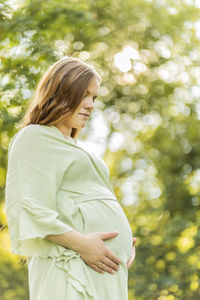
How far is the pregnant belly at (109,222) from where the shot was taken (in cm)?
225

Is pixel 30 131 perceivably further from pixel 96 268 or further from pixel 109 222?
pixel 96 268

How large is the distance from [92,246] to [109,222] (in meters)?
0.18

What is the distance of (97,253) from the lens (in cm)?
218

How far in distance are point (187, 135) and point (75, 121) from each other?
9.04m

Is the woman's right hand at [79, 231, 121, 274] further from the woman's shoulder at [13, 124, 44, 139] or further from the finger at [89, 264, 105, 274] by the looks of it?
the woman's shoulder at [13, 124, 44, 139]

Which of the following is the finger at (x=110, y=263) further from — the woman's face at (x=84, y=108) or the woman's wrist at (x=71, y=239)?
the woman's face at (x=84, y=108)

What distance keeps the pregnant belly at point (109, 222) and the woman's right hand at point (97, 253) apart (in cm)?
5

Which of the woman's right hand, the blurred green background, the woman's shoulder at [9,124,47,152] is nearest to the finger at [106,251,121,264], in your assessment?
the woman's right hand

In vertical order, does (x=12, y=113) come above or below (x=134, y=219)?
above

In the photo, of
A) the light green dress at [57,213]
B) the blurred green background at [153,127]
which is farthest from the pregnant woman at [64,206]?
the blurred green background at [153,127]

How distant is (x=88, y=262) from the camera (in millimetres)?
2186

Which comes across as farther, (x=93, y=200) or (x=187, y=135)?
(x=187, y=135)

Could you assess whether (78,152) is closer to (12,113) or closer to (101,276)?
(101,276)

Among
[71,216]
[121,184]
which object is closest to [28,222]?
[71,216]
